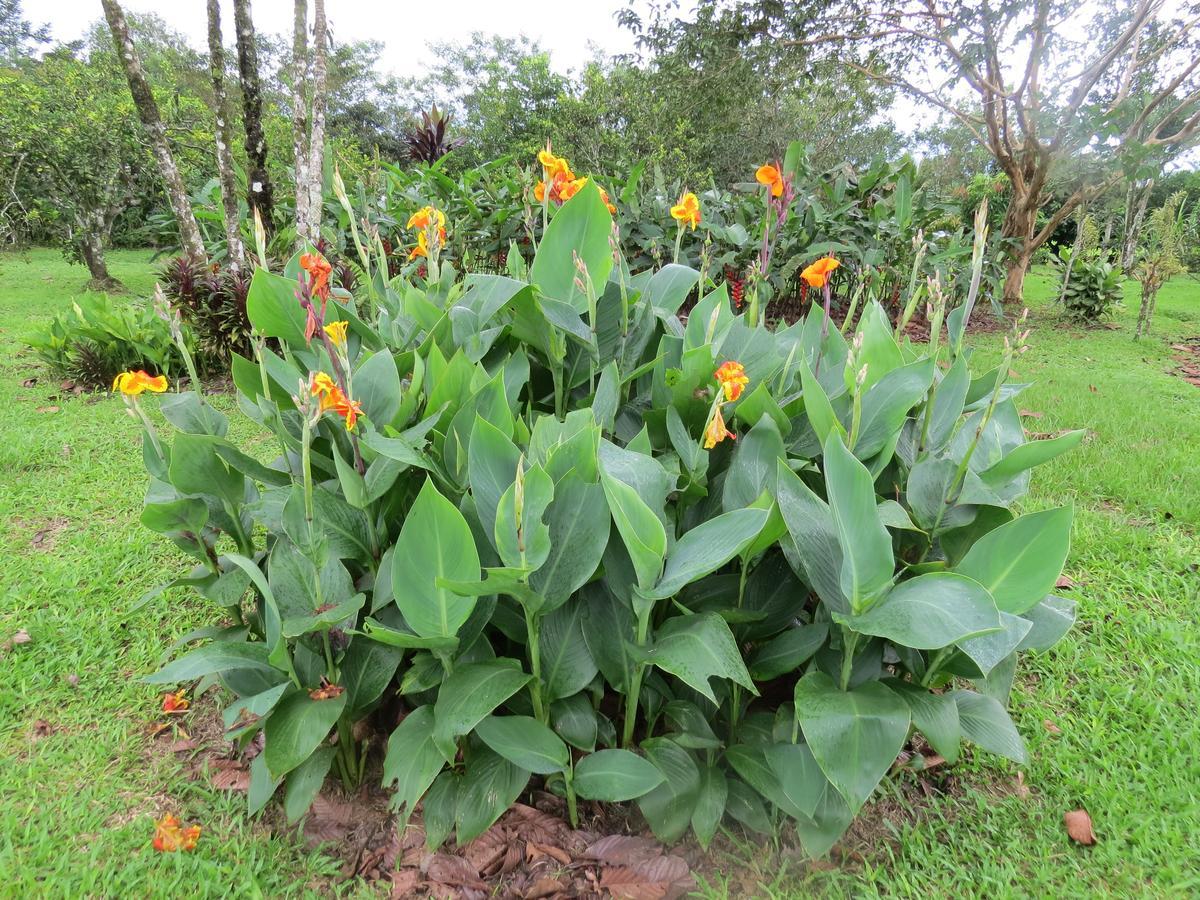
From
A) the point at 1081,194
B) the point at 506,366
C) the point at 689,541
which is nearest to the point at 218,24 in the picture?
the point at 506,366

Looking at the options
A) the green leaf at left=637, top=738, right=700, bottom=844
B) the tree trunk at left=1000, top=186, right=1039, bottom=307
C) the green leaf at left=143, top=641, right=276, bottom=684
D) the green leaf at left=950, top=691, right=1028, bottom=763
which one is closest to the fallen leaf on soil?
the green leaf at left=950, top=691, right=1028, bottom=763

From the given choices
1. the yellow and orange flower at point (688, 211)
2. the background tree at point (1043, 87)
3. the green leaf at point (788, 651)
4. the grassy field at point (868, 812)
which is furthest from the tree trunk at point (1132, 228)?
the green leaf at point (788, 651)

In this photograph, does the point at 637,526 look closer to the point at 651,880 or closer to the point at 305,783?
the point at 651,880

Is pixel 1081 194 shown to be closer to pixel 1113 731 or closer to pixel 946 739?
pixel 1113 731

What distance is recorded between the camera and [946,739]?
111 cm

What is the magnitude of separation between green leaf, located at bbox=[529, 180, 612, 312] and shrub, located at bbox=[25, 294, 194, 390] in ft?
11.9

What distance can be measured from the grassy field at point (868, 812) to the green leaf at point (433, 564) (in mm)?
557

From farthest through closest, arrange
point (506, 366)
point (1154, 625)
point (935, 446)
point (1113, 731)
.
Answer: point (1154, 625)
point (1113, 731)
point (506, 366)
point (935, 446)

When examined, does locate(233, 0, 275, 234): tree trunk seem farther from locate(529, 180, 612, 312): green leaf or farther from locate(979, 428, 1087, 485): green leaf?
locate(979, 428, 1087, 485): green leaf

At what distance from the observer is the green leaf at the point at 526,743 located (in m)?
1.14

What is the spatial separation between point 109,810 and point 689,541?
4.15 feet

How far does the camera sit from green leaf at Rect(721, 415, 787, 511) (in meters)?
1.20

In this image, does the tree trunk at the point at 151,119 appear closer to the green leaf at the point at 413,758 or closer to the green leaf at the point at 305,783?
the green leaf at the point at 305,783

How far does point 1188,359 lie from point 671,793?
281 inches
